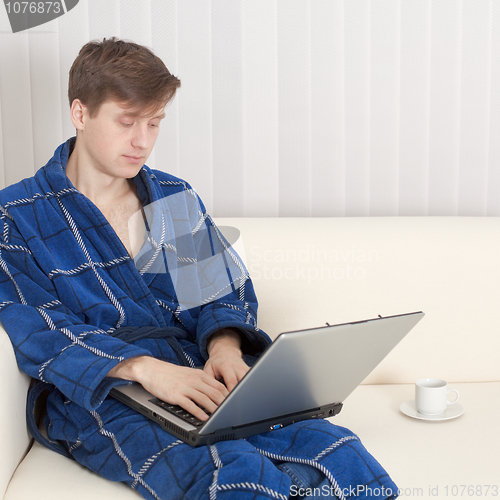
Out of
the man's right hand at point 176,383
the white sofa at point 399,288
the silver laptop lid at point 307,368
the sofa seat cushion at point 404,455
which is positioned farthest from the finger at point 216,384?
the white sofa at point 399,288

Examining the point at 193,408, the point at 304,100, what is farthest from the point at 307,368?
the point at 304,100

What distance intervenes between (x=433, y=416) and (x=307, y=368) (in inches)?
23.2

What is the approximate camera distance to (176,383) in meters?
1.13

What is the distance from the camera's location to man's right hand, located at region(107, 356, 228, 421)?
1104 mm

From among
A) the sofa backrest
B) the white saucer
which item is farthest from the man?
the white saucer

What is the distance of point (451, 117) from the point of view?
1972 millimetres

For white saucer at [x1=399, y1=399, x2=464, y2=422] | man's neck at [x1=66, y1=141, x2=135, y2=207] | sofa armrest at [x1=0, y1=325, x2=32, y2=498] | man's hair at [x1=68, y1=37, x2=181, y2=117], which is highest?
man's hair at [x1=68, y1=37, x2=181, y2=117]

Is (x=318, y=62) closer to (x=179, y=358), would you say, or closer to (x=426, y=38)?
(x=426, y=38)

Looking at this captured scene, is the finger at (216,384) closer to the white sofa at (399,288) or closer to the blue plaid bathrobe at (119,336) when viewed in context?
the blue plaid bathrobe at (119,336)

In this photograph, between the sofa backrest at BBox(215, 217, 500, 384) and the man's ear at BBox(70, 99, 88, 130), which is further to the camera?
the sofa backrest at BBox(215, 217, 500, 384)

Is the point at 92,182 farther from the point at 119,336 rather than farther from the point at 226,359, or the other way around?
the point at 226,359

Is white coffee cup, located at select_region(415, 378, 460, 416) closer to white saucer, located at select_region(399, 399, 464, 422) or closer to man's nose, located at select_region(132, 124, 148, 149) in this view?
white saucer, located at select_region(399, 399, 464, 422)

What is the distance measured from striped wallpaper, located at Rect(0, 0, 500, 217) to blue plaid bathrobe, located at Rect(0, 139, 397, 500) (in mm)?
453

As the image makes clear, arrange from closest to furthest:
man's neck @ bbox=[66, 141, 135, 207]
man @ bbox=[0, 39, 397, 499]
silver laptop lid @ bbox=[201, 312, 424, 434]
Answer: silver laptop lid @ bbox=[201, 312, 424, 434]
man @ bbox=[0, 39, 397, 499]
man's neck @ bbox=[66, 141, 135, 207]
